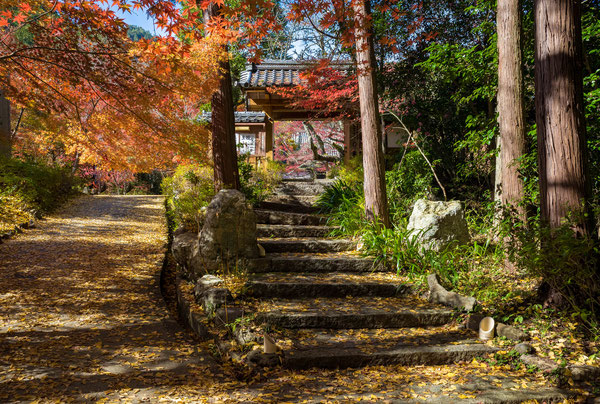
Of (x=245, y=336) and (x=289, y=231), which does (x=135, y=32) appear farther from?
(x=245, y=336)

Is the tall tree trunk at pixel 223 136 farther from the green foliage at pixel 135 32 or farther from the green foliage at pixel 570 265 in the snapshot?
the green foliage at pixel 570 265

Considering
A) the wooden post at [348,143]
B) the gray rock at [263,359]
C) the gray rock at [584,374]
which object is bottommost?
the gray rock at [584,374]

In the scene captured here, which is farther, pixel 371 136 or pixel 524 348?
Result: pixel 371 136

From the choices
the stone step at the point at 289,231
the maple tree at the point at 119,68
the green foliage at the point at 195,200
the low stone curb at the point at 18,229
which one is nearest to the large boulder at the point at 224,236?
the green foliage at the point at 195,200

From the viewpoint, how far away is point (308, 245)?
6.11 metres

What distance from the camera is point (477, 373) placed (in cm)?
350

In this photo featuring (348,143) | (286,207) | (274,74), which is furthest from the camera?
(348,143)

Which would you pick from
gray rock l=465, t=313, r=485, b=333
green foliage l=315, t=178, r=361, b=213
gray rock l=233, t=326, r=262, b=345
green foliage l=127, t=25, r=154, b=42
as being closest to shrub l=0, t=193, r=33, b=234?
green foliage l=127, t=25, r=154, b=42

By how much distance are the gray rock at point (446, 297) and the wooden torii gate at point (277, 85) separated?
6301 mm

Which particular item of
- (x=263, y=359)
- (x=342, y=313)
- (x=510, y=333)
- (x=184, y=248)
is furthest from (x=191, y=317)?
(x=510, y=333)

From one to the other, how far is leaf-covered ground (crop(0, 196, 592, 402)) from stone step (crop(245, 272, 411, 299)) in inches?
37.8

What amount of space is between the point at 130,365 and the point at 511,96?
5.28m

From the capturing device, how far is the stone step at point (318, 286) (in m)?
4.68

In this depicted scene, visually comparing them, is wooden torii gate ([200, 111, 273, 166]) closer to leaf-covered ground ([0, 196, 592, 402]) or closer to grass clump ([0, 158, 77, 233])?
grass clump ([0, 158, 77, 233])
